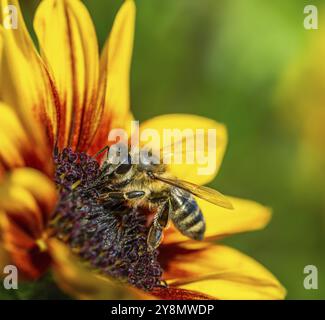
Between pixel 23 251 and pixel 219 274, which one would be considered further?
pixel 219 274

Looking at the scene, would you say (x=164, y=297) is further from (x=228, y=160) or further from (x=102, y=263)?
(x=228, y=160)

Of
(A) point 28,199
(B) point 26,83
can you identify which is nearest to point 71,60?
(B) point 26,83

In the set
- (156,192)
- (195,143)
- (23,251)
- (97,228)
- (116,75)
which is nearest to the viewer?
(23,251)

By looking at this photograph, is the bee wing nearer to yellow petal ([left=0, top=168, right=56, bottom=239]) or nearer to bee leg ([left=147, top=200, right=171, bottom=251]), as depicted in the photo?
bee leg ([left=147, top=200, right=171, bottom=251])

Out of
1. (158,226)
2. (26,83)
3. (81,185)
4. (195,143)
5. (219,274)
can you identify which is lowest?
(219,274)

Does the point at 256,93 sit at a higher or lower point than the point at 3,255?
higher

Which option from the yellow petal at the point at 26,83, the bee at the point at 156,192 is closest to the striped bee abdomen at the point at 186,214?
the bee at the point at 156,192

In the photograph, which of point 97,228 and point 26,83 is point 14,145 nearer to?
point 26,83
